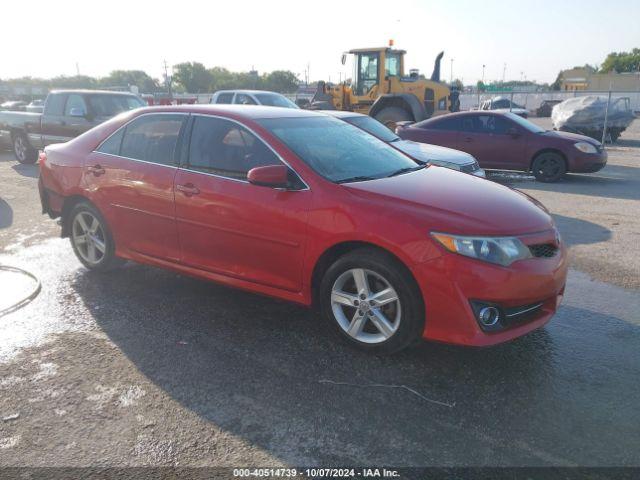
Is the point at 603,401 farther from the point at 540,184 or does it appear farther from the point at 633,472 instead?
the point at 540,184

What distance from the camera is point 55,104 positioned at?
12305 millimetres

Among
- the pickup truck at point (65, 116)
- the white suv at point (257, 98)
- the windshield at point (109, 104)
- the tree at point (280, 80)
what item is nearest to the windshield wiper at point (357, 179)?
the pickup truck at point (65, 116)

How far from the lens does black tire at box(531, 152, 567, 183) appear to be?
1068cm

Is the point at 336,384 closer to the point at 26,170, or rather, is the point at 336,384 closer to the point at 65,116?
the point at 65,116

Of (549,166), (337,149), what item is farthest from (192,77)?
(337,149)

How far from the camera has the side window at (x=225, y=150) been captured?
3951 millimetres

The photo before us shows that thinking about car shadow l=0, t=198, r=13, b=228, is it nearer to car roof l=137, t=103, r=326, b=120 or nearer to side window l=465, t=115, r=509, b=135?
car roof l=137, t=103, r=326, b=120

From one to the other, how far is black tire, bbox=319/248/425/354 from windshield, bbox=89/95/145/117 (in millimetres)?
10122

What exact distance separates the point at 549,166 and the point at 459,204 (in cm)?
835

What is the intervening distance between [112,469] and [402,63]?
1634cm

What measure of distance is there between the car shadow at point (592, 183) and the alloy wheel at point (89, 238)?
813 centimetres

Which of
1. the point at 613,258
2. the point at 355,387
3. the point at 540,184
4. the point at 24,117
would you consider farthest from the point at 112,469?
the point at 24,117

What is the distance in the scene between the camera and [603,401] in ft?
9.84

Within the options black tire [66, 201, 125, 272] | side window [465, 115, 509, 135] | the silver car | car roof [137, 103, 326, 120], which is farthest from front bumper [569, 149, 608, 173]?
black tire [66, 201, 125, 272]
